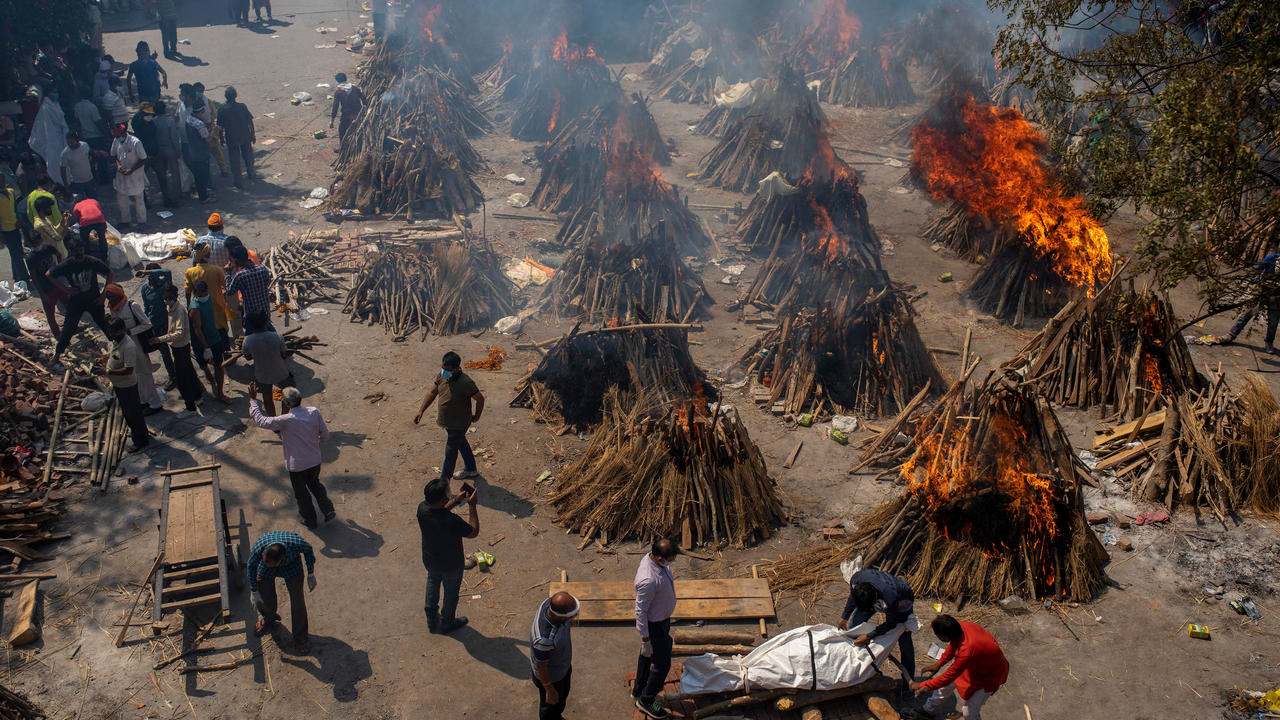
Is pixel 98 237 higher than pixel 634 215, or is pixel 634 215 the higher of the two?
pixel 634 215

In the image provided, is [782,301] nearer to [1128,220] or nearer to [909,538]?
[909,538]

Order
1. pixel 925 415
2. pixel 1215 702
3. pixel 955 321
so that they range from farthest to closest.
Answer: pixel 955 321 < pixel 925 415 < pixel 1215 702

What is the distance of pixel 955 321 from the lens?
13562 millimetres

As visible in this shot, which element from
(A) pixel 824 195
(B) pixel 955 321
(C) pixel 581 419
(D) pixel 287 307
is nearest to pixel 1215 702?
(C) pixel 581 419

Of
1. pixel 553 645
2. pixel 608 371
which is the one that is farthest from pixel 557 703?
pixel 608 371

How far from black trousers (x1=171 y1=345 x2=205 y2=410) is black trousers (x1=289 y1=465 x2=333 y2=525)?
8.98 ft

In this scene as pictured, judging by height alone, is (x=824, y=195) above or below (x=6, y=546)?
above

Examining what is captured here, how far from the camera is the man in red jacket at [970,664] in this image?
19.9ft

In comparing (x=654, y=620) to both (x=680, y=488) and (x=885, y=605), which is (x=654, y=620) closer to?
(x=885, y=605)

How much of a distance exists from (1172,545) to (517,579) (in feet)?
21.5

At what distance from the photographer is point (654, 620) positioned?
623 centimetres

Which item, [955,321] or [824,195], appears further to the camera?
[824,195]

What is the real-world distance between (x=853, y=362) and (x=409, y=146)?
10454 millimetres

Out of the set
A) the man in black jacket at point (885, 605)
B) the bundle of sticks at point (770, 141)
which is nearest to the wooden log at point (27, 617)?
the man in black jacket at point (885, 605)
